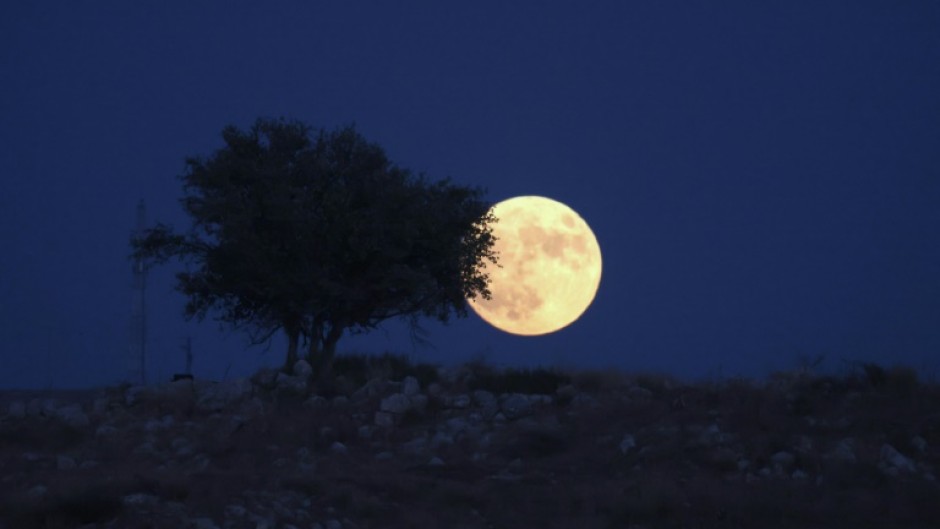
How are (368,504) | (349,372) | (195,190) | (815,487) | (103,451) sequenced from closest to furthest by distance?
(368,504)
(815,487)
(103,451)
(349,372)
(195,190)

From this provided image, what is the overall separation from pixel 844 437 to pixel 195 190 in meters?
20.1

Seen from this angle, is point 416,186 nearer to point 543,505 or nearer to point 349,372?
point 349,372

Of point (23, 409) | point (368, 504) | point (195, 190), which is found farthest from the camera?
point (195, 190)

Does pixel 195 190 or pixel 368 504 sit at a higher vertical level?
pixel 195 190

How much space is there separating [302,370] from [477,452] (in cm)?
824

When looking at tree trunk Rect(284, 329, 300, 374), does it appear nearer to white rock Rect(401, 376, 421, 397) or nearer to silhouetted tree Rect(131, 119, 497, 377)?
silhouetted tree Rect(131, 119, 497, 377)

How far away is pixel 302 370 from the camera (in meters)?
28.3

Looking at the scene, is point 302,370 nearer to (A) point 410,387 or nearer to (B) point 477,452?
(A) point 410,387

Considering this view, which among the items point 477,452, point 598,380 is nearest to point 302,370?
point 598,380

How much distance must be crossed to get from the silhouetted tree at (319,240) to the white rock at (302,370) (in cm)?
53

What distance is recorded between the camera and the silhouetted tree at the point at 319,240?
100 feet

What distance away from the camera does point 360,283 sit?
103 ft

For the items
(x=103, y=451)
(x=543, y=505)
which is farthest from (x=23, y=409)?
(x=543, y=505)

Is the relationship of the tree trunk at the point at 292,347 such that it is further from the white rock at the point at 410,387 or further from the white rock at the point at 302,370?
the white rock at the point at 410,387
